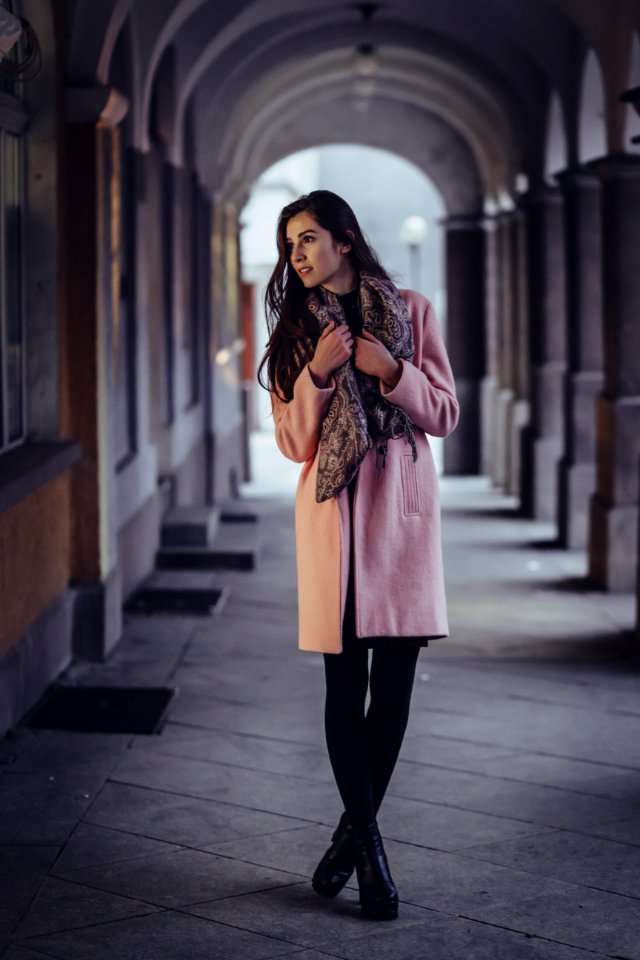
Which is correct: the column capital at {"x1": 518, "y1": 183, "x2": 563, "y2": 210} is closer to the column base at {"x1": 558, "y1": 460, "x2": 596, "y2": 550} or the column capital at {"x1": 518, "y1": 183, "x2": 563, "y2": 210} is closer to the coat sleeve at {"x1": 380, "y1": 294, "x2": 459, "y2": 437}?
the column base at {"x1": 558, "y1": 460, "x2": 596, "y2": 550}

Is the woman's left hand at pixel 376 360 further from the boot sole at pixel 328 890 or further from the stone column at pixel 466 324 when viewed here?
the stone column at pixel 466 324

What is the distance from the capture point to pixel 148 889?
13.5 ft

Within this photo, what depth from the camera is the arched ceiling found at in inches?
375

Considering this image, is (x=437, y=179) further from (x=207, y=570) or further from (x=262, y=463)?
(x=207, y=570)

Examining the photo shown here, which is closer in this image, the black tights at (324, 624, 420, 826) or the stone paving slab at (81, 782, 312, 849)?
the black tights at (324, 624, 420, 826)

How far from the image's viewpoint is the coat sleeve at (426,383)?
3.82 metres

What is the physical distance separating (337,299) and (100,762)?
91.7 inches

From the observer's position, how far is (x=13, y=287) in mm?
6727

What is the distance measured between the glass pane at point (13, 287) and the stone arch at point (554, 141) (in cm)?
747

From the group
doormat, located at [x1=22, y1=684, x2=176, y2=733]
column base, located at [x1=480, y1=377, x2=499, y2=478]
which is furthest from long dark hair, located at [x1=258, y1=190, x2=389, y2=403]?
column base, located at [x1=480, y1=377, x2=499, y2=478]

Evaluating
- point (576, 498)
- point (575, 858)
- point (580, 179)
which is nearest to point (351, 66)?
point (580, 179)

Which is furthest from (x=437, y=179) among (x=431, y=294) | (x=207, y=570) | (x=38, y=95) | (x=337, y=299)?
(x=431, y=294)

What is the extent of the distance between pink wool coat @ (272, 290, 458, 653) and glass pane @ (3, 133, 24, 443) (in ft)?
9.86

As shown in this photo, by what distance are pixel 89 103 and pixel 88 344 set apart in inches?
43.8
